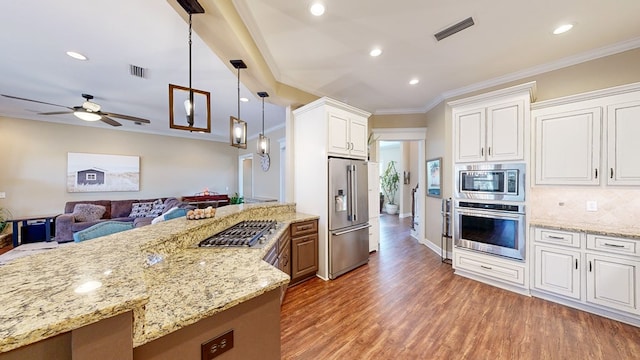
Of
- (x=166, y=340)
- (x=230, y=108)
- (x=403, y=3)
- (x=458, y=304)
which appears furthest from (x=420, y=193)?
(x=166, y=340)

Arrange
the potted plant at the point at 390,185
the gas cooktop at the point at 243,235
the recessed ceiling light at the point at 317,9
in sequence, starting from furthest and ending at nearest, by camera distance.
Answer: the potted plant at the point at 390,185 < the recessed ceiling light at the point at 317,9 < the gas cooktop at the point at 243,235

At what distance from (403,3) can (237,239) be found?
257 centimetres

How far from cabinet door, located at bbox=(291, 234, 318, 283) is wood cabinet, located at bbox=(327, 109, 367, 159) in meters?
1.26

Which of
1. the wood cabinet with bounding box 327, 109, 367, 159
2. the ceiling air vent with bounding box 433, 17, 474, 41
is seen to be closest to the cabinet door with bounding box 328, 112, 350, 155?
the wood cabinet with bounding box 327, 109, 367, 159

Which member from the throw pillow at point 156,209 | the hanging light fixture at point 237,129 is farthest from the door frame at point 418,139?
the throw pillow at point 156,209

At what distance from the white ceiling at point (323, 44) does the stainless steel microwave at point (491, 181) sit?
56.4 inches

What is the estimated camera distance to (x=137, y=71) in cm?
312

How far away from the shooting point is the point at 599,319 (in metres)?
2.29

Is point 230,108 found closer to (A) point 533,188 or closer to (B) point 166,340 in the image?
(B) point 166,340

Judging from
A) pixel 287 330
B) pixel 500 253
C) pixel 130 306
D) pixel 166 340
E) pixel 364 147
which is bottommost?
pixel 287 330

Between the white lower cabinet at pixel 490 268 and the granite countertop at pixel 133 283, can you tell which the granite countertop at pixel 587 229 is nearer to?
the white lower cabinet at pixel 490 268

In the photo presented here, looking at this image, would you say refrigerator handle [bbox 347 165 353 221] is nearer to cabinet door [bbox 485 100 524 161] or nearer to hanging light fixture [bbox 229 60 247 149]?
hanging light fixture [bbox 229 60 247 149]

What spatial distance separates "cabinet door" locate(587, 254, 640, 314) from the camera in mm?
2172

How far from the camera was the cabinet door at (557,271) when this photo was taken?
2.46 meters
